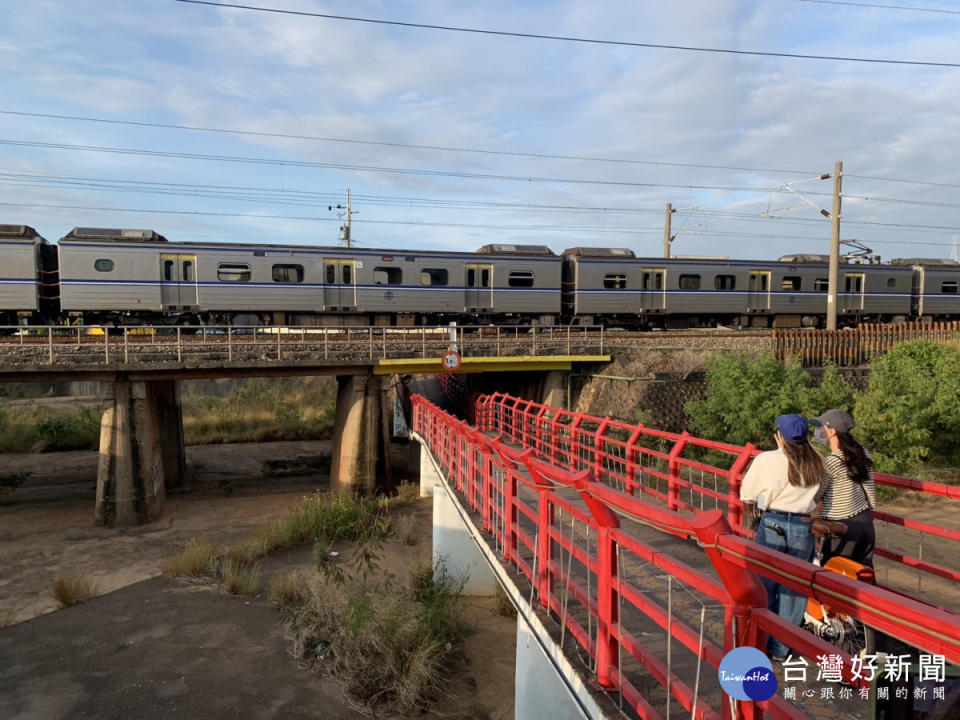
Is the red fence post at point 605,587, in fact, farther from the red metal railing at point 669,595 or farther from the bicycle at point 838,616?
the bicycle at point 838,616

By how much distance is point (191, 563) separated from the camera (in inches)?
476

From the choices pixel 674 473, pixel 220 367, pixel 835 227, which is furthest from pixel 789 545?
pixel 835 227

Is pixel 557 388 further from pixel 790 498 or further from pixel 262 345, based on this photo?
pixel 790 498

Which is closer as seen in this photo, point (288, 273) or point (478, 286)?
point (288, 273)

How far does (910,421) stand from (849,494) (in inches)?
401

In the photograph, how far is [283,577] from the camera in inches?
450

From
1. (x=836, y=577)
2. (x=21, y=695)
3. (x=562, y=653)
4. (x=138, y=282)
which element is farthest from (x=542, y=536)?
(x=138, y=282)

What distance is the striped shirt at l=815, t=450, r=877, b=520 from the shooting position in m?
4.16

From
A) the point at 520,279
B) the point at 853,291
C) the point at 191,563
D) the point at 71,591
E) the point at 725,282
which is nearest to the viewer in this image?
the point at 71,591

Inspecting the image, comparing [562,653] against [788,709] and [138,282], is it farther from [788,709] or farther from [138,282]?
[138,282]

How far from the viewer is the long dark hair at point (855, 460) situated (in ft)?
13.6

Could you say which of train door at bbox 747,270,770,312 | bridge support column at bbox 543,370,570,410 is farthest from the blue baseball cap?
train door at bbox 747,270,770,312

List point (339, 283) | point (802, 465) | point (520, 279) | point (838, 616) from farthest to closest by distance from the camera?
point (520, 279), point (339, 283), point (838, 616), point (802, 465)

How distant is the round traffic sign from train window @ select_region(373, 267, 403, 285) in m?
4.12
